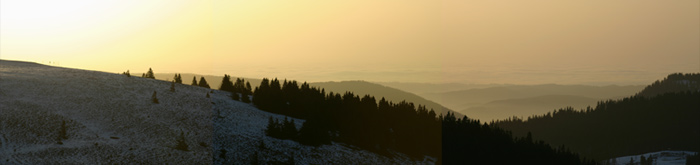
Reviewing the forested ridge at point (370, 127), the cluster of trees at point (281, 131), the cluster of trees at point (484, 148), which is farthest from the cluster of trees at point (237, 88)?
the cluster of trees at point (484, 148)

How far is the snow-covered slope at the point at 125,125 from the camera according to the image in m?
60.4

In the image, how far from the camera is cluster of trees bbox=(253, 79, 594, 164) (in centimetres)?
8969

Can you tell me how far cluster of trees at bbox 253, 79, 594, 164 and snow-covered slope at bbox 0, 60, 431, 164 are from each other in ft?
12.3

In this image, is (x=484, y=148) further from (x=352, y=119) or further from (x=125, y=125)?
(x=125, y=125)

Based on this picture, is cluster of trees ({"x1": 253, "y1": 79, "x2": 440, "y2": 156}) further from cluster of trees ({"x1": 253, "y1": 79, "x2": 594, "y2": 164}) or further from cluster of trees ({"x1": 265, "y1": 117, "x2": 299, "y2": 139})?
cluster of trees ({"x1": 265, "y1": 117, "x2": 299, "y2": 139})

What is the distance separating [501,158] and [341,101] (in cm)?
3433

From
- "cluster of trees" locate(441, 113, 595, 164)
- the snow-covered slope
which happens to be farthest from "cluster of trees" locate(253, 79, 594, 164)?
the snow-covered slope

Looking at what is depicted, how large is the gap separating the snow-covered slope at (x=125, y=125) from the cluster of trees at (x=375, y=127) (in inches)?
147

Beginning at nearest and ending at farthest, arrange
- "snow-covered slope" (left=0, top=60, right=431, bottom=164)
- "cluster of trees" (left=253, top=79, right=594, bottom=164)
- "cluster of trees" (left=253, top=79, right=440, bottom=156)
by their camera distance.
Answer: "snow-covered slope" (left=0, top=60, right=431, bottom=164), "cluster of trees" (left=253, top=79, right=594, bottom=164), "cluster of trees" (left=253, top=79, right=440, bottom=156)

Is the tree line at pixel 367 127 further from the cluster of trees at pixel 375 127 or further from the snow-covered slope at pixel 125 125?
the snow-covered slope at pixel 125 125

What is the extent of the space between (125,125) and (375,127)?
135ft

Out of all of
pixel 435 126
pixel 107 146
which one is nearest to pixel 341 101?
pixel 435 126

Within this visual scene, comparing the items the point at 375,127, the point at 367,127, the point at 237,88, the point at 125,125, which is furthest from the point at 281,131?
the point at 237,88

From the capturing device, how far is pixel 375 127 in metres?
98.2
